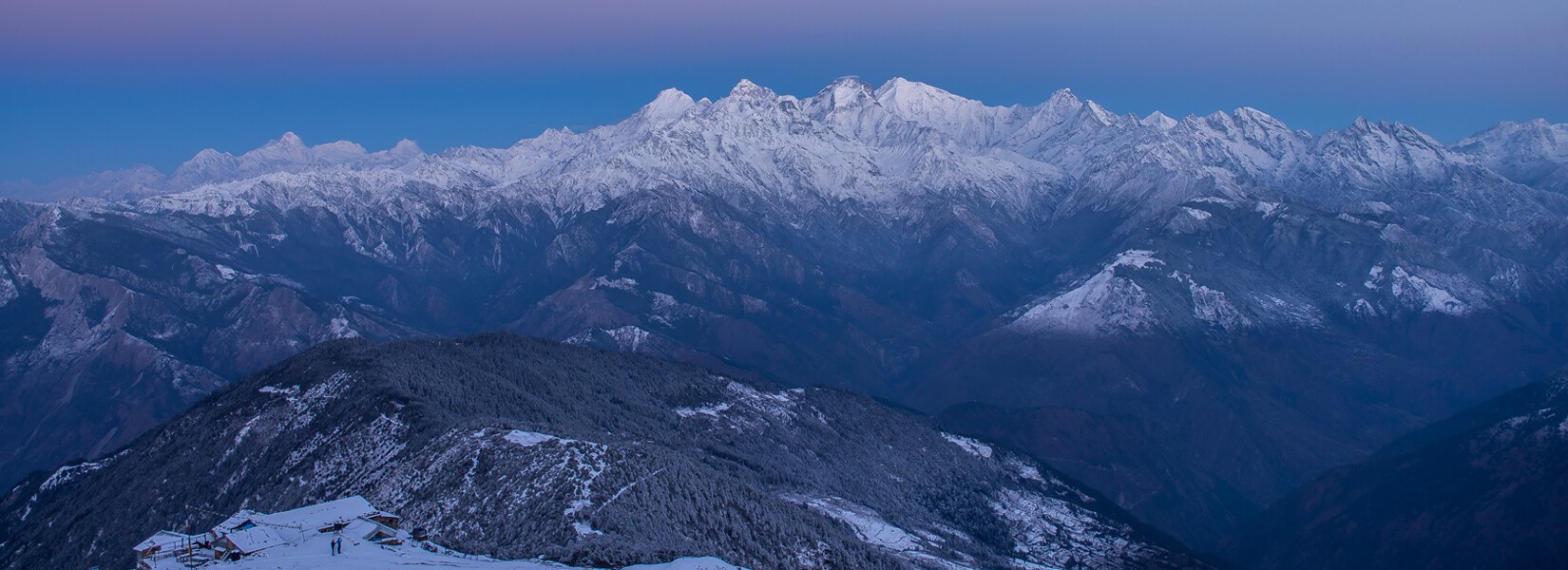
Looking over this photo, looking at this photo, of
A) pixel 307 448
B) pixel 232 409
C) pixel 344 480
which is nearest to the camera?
pixel 344 480

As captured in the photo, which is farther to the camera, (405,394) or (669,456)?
(405,394)

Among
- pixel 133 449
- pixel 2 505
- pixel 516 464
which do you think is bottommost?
pixel 2 505

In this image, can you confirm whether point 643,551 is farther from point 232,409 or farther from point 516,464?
point 232,409

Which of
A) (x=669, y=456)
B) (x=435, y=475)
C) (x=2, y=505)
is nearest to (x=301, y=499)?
(x=435, y=475)

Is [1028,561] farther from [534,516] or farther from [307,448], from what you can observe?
[307,448]

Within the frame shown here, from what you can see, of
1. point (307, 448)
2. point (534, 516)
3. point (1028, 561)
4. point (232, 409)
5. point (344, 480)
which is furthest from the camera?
point (1028, 561)

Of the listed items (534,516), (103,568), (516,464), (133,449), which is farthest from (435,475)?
(133,449)

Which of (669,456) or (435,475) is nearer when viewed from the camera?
(435,475)

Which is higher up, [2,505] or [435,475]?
[435,475]

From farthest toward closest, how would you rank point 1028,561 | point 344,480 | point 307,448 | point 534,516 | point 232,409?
point 1028,561 → point 232,409 → point 307,448 → point 344,480 → point 534,516
